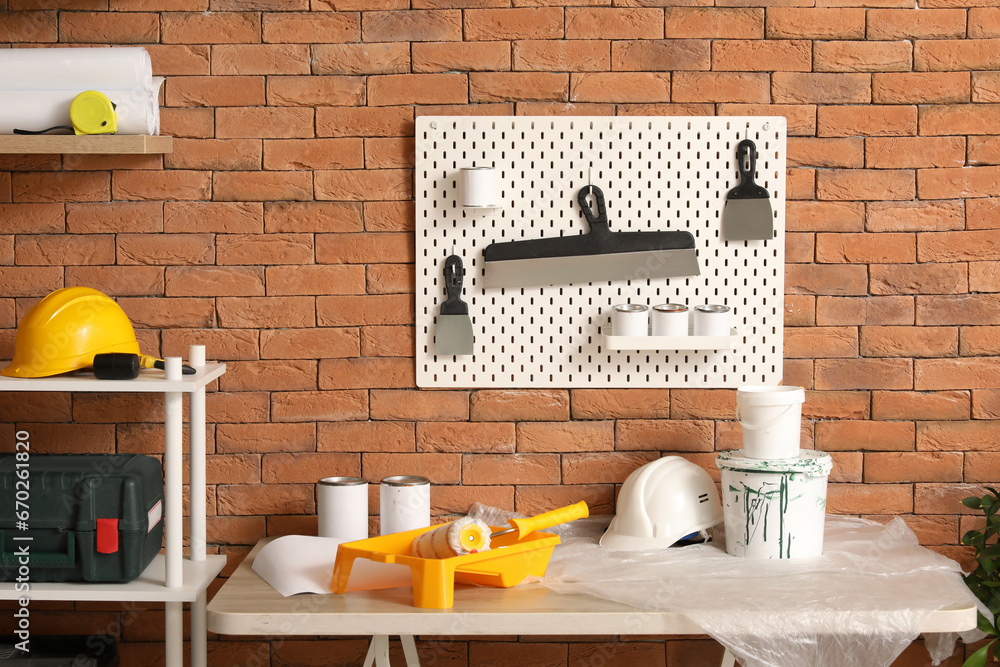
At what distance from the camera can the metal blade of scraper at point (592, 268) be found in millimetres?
1844

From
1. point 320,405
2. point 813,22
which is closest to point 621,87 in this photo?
point 813,22

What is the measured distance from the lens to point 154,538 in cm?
166

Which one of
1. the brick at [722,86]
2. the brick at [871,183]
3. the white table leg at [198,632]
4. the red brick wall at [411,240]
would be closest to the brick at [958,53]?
the red brick wall at [411,240]

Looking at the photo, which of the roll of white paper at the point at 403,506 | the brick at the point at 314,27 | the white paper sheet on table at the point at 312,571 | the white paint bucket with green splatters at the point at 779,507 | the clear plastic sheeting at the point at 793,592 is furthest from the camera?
the brick at the point at 314,27

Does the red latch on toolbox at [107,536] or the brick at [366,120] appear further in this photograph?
the brick at [366,120]

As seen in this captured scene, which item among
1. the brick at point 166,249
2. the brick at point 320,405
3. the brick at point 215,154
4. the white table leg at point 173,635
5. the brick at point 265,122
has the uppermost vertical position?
the brick at point 265,122

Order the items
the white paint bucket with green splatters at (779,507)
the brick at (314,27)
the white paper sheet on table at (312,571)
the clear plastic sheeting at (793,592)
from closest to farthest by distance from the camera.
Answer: the clear plastic sheeting at (793,592)
the white paper sheet on table at (312,571)
the white paint bucket with green splatters at (779,507)
the brick at (314,27)

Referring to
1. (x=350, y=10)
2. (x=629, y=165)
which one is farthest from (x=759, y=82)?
(x=350, y=10)

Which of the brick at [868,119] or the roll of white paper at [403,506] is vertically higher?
the brick at [868,119]

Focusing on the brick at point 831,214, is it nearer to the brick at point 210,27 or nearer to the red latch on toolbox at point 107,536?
the brick at point 210,27

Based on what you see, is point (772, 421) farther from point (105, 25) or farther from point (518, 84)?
point (105, 25)

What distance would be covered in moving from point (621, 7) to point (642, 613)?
1.25 meters

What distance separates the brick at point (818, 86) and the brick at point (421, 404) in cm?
96

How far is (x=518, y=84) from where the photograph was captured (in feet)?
6.06
